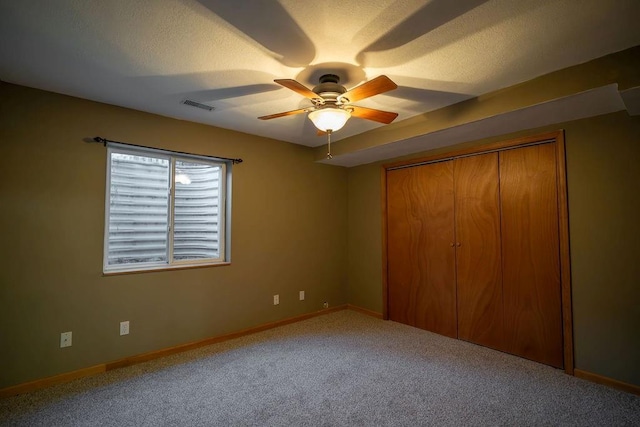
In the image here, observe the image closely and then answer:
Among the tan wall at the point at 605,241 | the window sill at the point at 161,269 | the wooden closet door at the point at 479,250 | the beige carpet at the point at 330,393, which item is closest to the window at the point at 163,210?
the window sill at the point at 161,269

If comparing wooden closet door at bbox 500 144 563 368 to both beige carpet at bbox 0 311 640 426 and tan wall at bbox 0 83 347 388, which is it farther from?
tan wall at bbox 0 83 347 388

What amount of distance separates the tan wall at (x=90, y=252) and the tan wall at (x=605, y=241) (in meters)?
3.04

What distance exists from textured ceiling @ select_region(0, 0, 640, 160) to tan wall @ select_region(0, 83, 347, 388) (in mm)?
377

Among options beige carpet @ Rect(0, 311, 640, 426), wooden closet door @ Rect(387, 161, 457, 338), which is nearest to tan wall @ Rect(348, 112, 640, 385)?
beige carpet @ Rect(0, 311, 640, 426)

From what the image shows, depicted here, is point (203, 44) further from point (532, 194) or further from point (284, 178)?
point (532, 194)

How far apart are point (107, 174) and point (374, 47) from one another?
8.44ft

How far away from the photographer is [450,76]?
2281 mm

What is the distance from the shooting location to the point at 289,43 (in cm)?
186

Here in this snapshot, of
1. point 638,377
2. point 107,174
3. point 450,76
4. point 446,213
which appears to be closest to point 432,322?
point 446,213

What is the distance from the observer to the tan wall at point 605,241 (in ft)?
7.76

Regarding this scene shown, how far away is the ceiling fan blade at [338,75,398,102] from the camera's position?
1845mm

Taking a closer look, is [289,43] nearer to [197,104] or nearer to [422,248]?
[197,104]

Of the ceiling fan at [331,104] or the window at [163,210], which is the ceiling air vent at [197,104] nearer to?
the window at [163,210]

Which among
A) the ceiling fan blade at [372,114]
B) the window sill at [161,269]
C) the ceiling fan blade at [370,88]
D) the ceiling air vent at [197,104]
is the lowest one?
the window sill at [161,269]
